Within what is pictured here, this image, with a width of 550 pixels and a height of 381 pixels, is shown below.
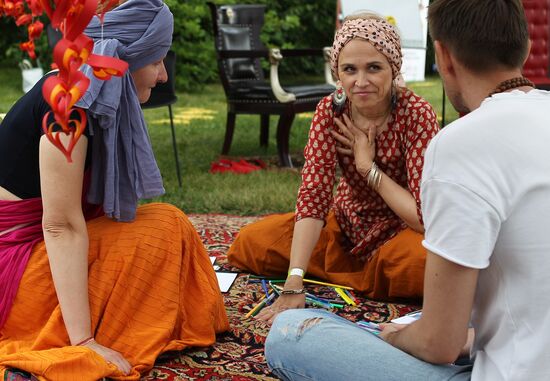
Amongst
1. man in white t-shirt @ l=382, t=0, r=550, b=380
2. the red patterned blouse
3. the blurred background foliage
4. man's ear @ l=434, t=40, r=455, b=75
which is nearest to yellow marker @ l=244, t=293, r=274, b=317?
the red patterned blouse

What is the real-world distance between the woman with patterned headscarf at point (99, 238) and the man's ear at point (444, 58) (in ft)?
3.18

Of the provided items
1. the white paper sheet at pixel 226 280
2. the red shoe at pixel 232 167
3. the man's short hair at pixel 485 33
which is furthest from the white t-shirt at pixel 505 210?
the red shoe at pixel 232 167

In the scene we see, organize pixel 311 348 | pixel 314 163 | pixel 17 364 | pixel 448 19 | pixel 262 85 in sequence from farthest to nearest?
pixel 262 85
pixel 314 163
pixel 17 364
pixel 311 348
pixel 448 19

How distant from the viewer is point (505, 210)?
1.32 meters

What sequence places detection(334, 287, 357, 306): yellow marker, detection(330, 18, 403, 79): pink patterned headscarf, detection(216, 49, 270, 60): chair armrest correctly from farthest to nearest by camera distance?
detection(216, 49, 270, 60): chair armrest
detection(334, 287, 357, 306): yellow marker
detection(330, 18, 403, 79): pink patterned headscarf

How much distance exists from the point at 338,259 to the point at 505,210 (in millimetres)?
1873

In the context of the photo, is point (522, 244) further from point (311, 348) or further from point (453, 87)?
point (311, 348)

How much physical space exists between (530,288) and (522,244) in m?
0.08

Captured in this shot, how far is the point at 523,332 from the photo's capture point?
4.49 ft

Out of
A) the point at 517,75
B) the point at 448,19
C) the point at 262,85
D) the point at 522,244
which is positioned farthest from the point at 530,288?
the point at 262,85

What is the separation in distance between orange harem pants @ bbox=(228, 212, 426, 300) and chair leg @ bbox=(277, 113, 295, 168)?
2782 millimetres

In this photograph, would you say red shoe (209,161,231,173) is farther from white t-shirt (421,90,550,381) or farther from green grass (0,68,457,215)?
white t-shirt (421,90,550,381)

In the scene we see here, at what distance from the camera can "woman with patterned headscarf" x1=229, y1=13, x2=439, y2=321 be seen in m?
2.71

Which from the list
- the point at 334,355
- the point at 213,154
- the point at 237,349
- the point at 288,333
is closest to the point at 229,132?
the point at 213,154
